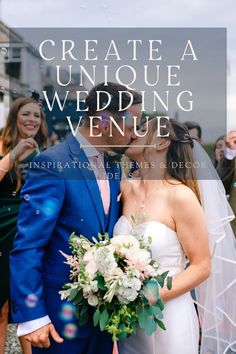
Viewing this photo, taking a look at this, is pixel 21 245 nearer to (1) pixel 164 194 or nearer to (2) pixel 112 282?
(2) pixel 112 282

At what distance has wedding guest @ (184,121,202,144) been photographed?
9.45 ft

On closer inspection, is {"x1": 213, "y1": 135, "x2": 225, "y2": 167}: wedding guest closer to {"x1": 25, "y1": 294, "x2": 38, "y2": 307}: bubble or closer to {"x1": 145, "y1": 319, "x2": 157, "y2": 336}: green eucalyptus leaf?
{"x1": 145, "y1": 319, "x2": 157, "y2": 336}: green eucalyptus leaf

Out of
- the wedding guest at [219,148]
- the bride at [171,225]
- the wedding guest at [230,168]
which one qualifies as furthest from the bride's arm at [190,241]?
the wedding guest at [230,168]

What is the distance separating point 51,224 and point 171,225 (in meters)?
0.49

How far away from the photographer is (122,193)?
234 cm

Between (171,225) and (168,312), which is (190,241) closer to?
(171,225)

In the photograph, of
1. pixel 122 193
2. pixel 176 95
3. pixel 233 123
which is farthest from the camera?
pixel 233 123

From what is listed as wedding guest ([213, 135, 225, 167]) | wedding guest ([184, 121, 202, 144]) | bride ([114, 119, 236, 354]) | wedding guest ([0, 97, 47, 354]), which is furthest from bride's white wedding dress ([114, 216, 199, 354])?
wedding guest ([213, 135, 225, 167])

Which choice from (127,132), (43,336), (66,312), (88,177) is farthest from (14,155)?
(43,336)

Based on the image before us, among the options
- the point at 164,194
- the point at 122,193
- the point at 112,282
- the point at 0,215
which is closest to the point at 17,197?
the point at 0,215

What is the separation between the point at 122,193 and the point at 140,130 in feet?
1.07

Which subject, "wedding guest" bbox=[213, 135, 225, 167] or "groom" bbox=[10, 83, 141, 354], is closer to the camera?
"groom" bbox=[10, 83, 141, 354]

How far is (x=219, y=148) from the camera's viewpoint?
3512 millimetres

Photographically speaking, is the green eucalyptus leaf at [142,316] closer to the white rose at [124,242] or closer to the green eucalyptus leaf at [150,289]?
the green eucalyptus leaf at [150,289]
